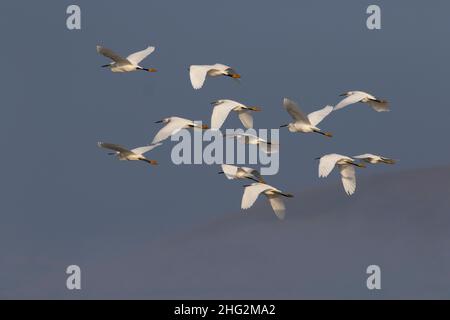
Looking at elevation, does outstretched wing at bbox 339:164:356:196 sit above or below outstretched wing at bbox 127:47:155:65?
below

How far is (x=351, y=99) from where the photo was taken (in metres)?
54.3

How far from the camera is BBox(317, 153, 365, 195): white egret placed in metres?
53.3

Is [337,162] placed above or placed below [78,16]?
below

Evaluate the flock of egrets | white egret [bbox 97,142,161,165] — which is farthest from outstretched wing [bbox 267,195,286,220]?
white egret [bbox 97,142,161,165]

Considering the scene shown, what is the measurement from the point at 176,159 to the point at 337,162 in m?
3.43

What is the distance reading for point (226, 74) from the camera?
5447cm

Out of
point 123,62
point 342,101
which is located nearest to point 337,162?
point 342,101

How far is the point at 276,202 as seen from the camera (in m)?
53.2

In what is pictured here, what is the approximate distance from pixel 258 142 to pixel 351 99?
2.13m

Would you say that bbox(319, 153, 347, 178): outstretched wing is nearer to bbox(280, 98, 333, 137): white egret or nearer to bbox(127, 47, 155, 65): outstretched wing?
bbox(280, 98, 333, 137): white egret

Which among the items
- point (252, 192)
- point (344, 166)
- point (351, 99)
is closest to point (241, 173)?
point (252, 192)

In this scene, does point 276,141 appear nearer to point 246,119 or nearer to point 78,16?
point 246,119

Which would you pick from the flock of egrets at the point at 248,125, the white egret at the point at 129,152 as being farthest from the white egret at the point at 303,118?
the white egret at the point at 129,152

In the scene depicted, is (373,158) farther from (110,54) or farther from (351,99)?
(110,54)
